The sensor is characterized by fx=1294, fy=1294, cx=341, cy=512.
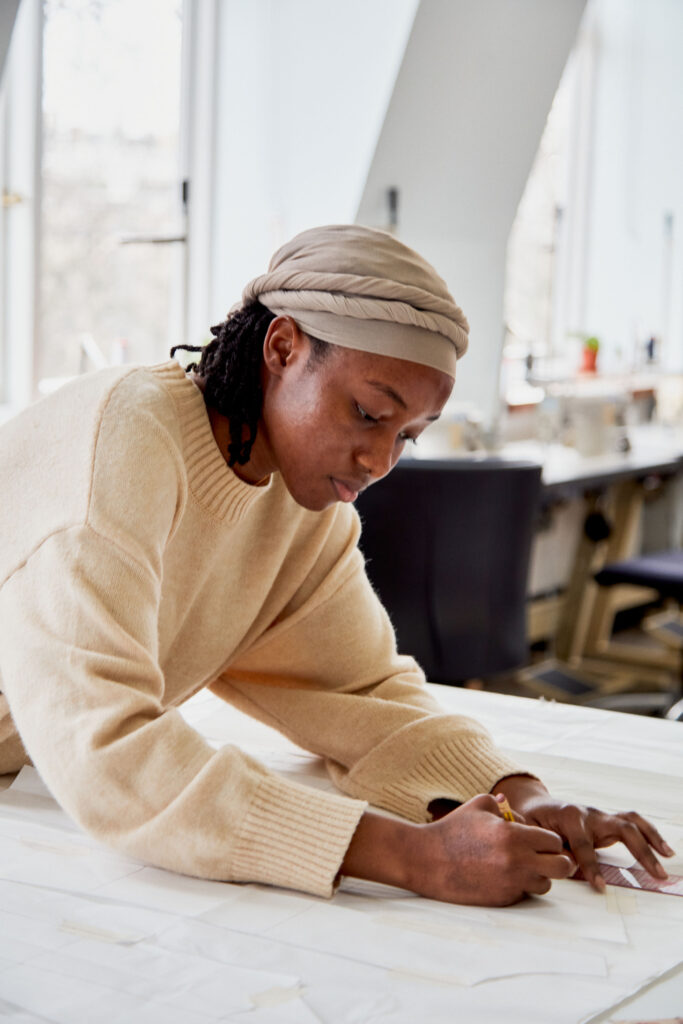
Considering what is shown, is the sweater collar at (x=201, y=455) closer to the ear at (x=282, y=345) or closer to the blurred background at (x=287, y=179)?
the ear at (x=282, y=345)

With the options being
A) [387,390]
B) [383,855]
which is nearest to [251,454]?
[387,390]

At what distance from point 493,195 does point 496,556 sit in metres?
1.56

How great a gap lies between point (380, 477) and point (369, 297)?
0.17 meters

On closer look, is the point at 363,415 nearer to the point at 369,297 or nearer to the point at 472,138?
the point at 369,297

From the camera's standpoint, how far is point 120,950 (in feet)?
3.10

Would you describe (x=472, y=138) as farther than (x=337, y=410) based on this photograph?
Yes

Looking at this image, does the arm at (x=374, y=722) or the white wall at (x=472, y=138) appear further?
the white wall at (x=472, y=138)

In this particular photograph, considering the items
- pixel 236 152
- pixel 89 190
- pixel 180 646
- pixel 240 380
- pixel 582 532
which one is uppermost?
pixel 236 152

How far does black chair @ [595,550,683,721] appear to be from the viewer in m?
3.65

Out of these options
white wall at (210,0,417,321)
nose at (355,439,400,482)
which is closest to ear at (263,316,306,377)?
nose at (355,439,400,482)

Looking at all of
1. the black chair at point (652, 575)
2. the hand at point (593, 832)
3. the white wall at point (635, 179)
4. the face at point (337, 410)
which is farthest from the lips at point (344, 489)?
the white wall at point (635, 179)

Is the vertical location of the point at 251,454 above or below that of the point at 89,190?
below

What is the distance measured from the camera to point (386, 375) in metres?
1.17

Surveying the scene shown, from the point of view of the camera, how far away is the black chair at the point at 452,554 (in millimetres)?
2842
